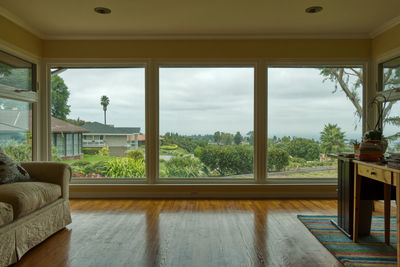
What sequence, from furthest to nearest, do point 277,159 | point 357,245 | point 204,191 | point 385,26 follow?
1. point 277,159
2. point 204,191
3. point 385,26
4. point 357,245

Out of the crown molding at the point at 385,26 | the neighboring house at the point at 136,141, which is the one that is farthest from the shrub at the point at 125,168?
the crown molding at the point at 385,26

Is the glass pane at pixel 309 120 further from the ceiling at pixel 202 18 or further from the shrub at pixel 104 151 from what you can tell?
the shrub at pixel 104 151

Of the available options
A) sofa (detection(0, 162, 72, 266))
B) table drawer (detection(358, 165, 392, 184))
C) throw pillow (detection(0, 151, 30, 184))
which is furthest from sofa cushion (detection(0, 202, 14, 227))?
table drawer (detection(358, 165, 392, 184))

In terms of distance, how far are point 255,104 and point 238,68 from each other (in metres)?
0.66

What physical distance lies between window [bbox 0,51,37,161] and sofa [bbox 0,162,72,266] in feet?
3.65

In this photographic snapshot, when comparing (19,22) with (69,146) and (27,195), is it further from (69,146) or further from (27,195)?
(27,195)

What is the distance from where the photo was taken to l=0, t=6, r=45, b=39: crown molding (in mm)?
3868

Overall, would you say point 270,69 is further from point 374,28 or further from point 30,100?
point 30,100

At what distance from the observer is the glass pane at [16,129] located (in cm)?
408

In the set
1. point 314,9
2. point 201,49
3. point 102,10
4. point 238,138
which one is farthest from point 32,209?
point 314,9

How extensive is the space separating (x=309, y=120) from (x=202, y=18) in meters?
2.42

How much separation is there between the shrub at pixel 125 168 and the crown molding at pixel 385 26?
4194mm

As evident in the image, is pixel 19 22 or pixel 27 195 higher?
pixel 19 22

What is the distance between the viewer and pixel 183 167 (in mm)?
5023
